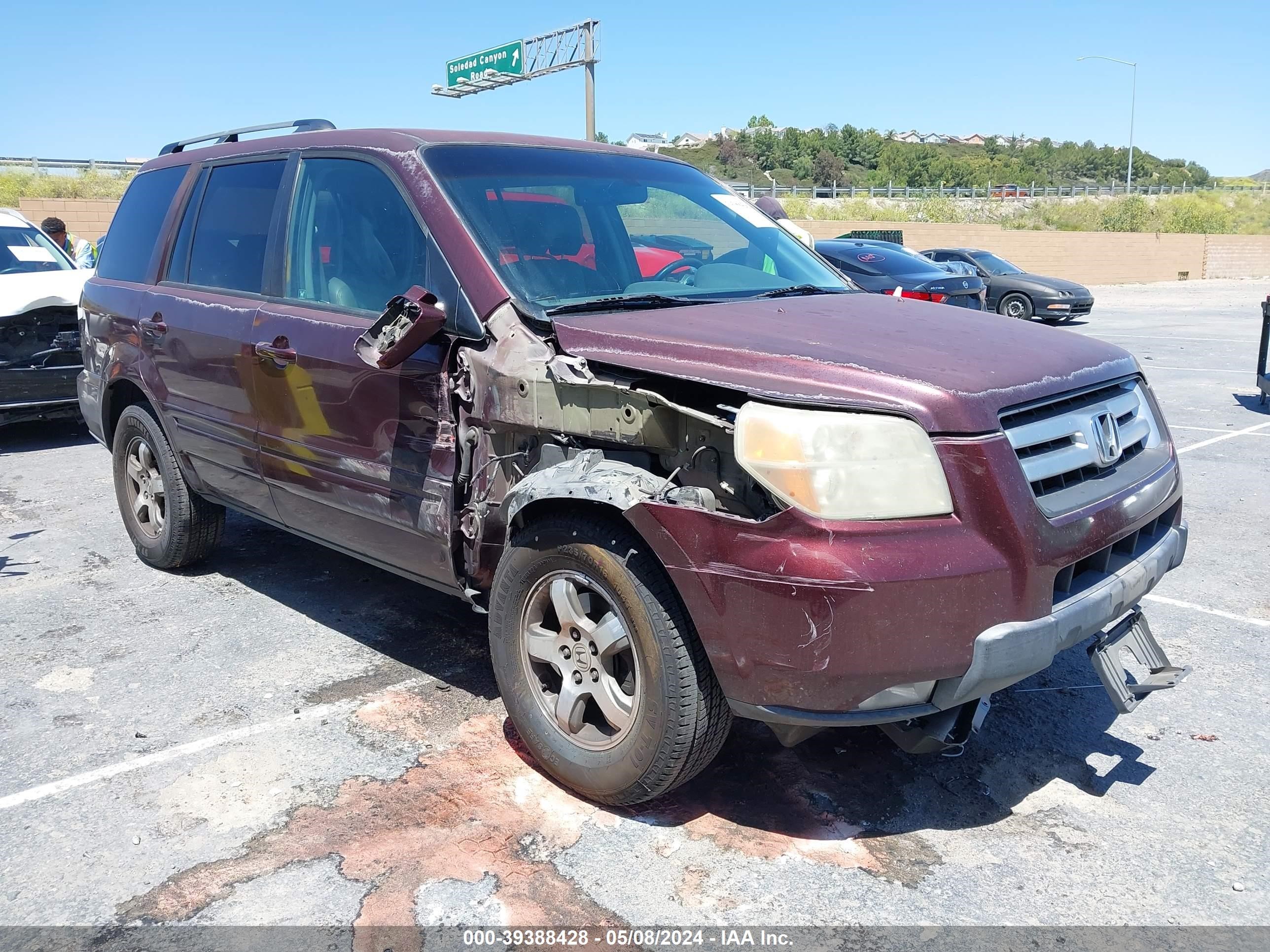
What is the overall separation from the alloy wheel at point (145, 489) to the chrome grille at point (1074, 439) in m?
4.09

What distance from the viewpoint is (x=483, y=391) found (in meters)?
3.19

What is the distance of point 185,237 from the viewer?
4.75m

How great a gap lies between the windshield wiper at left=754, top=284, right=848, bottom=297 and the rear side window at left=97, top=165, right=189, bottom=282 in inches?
117

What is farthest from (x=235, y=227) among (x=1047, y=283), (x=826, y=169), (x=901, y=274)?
(x=826, y=169)

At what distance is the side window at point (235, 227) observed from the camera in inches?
165

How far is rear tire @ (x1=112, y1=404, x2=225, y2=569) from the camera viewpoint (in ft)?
16.4

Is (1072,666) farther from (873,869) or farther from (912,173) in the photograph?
(912,173)

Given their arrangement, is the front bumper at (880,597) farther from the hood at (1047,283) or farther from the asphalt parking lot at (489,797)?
the hood at (1047,283)

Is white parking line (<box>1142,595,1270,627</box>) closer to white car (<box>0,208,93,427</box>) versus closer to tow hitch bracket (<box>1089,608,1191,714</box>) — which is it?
tow hitch bracket (<box>1089,608,1191,714</box>)

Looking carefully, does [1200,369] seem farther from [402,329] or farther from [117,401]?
[402,329]

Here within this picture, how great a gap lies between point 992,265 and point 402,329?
2205cm

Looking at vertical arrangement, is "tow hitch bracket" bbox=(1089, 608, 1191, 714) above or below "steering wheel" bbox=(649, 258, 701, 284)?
below

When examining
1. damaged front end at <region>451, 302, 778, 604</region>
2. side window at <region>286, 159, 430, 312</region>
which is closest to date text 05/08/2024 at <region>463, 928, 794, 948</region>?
damaged front end at <region>451, 302, 778, 604</region>

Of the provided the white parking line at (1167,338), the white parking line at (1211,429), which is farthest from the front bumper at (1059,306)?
the white parking line at (1211,429)
